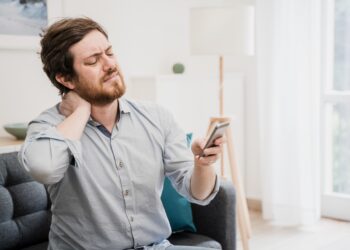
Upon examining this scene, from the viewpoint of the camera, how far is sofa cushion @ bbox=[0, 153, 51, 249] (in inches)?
79.7

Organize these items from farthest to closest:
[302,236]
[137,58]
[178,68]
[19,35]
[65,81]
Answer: [178,68] < [137,58] < [302,236] < [19,35] < [65,81]

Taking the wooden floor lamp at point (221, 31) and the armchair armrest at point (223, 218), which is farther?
the wooden floor lamp at point (221, 31)

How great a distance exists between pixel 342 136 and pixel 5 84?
93.9 inches

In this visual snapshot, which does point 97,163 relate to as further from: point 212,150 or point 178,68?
point 178,68

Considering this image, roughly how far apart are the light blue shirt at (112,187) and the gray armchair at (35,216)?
1.23ft

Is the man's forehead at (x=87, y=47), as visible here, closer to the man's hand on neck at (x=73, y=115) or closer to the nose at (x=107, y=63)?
the nose at (x=107, y=63)

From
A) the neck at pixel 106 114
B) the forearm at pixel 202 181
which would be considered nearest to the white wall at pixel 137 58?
the neck at pixel 106 114

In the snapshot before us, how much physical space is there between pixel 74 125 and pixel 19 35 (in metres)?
1.53

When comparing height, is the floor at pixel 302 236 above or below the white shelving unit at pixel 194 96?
below

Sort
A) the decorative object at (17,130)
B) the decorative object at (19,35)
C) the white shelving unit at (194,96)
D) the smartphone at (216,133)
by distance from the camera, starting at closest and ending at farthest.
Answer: the smartphone at (216,133) → the decorative object at (17,130) → the decorative object at (19,35) → the white shelving unit at (194,96)

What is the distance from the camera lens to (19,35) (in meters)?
2.95

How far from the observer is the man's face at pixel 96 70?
1682 millimetres

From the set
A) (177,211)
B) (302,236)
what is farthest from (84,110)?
(302,236)

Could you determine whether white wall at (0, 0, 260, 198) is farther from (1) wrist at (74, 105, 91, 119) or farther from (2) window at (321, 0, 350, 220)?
(1) wrist at (74, 105, 91, 119)
